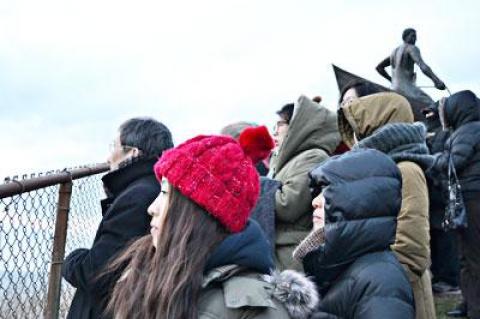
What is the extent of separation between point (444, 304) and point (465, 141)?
204cm

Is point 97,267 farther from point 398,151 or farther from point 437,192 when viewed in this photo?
point 437,192

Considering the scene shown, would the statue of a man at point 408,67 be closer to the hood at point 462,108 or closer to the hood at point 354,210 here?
the hood at point 462,108

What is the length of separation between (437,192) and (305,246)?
16.1 feet

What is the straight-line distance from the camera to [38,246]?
344 centimetres

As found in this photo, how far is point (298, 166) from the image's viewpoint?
366 centimetres

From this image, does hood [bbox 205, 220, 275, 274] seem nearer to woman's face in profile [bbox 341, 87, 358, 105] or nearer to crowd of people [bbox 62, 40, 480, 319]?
crowd of people [bbox 62, 40, 480, 319]

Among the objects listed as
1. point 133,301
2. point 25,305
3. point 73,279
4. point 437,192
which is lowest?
point 437,192

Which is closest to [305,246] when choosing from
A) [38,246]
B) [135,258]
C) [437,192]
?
[135,258]

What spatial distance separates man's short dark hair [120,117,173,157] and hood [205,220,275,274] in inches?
48.3

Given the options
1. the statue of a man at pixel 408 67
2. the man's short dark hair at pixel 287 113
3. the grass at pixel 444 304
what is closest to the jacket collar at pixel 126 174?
the man's short dark hair at pixel 287 113

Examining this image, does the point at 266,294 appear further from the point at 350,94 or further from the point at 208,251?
the point at 350,94

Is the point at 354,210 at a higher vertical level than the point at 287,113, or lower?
lower

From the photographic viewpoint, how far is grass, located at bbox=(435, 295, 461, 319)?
21.1 ft

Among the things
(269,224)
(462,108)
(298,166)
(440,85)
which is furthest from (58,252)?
(440,85)
